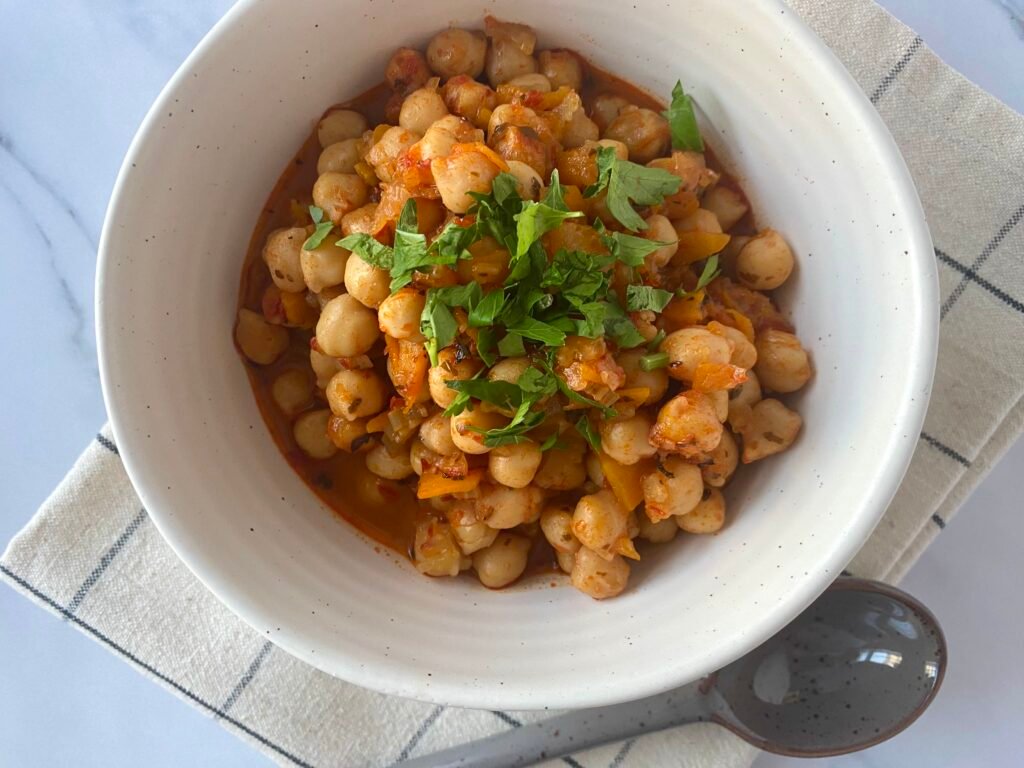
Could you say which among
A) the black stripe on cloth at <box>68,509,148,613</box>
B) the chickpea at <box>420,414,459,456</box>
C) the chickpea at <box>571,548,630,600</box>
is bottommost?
the black stripe on cloth at <box>68,509,148,613</box>

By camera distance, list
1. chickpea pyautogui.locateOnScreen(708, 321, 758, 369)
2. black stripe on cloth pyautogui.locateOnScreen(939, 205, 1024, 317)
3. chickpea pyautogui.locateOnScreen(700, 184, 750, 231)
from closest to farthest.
A: chickpea pyautogui.locateOnScreen(708, 321, 758, 369) < chickpea pyautogui.locateOnScreen(700, 184, 750, 231) < black stripe on cloth pyautogui.locateOnScreen(939, 205, 1024, 317)

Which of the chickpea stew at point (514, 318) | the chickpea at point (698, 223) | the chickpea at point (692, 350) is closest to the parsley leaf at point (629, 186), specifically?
the chickpea stew at point (514, 318)

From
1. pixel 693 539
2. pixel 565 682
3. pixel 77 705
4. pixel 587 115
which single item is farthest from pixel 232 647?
pixel 587 115

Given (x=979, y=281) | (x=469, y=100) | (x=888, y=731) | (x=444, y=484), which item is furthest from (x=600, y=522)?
(x=979, y=281)

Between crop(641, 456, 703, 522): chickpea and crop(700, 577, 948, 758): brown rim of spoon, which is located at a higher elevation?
crop(641, 456, 703, 522): chickpea

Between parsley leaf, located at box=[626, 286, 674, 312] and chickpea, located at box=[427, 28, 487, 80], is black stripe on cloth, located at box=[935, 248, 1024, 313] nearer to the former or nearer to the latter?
parsley leaf, located at box=[626, 286, 674, 312]

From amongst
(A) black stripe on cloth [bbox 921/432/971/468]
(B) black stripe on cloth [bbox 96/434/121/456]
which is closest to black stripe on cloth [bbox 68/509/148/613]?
(B) black stripe on cloth [bbox 96/434/121/456]

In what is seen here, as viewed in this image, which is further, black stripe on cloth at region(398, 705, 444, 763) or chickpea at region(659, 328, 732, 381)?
black stripe on cloth at region(398, 705, 444, 763)
